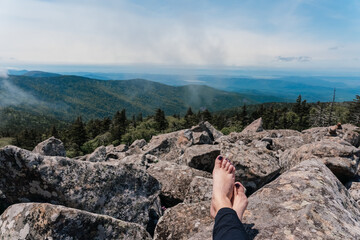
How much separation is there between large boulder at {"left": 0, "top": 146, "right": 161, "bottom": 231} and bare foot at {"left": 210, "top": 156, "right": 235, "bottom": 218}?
2133 millimetres

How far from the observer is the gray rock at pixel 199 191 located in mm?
6090

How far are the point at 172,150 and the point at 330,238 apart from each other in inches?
465

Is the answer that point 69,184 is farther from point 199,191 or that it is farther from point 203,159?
point 203,159

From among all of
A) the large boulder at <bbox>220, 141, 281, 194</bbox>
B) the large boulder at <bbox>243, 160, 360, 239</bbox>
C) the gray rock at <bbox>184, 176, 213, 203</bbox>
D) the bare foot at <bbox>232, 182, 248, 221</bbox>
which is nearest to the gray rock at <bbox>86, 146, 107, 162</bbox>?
the gray rock at <bbox>184, 176, 213, 203</bbox>

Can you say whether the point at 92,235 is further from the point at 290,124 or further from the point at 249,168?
the point at 290,124

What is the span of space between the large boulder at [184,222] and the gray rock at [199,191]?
3.02ft

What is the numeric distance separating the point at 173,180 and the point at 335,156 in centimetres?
599

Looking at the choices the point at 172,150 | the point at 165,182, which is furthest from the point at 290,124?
the point at 165,182

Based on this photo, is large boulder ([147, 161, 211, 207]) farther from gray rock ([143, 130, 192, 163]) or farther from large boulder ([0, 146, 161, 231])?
gray rock ([143, 130, 192, 163])

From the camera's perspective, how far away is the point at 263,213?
3.85 metres

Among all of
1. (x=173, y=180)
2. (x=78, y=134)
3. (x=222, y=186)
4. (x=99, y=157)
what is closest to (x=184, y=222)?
(x=222, y=186)

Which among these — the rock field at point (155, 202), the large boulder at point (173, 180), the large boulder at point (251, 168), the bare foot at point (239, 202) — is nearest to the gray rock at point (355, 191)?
the rock field at point (155, 202)

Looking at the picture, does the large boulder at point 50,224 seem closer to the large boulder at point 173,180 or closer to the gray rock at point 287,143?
the large boulder at point 173,180

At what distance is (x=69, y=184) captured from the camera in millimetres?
4738
